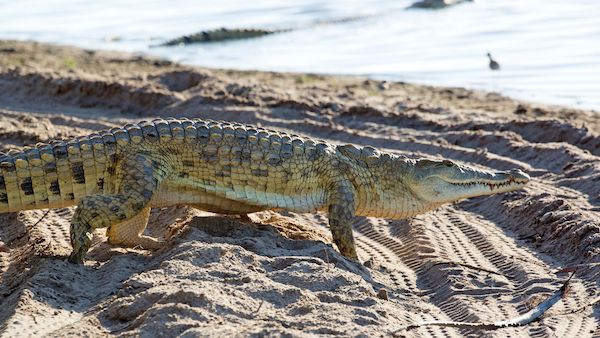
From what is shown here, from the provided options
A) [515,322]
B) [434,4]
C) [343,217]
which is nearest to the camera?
[515,322]

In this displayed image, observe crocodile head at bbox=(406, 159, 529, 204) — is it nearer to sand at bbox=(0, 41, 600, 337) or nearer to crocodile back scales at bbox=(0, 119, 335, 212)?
sand at bbox=(0, 41, 600, 337)

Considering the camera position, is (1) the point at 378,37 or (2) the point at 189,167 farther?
(1) the point at 378,37

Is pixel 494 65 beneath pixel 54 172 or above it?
beneath

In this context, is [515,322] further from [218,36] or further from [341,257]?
[218,36]

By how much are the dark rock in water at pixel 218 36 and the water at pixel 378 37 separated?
30 centimetres

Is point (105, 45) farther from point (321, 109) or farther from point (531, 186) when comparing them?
point (531, 186)

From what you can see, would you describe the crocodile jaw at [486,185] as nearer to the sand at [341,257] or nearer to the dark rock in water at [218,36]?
the sand at [341,257]

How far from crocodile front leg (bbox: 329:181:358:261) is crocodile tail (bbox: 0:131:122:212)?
1677mm

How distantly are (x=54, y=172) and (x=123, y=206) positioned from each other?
0.63m

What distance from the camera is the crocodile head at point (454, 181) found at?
8047 mm

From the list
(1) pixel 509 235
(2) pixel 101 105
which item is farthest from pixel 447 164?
(2) pixel 101 105

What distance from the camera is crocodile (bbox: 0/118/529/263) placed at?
7305mm

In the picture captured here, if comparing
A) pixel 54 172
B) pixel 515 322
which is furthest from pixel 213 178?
pixel 515 322

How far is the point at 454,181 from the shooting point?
26.5 feet
